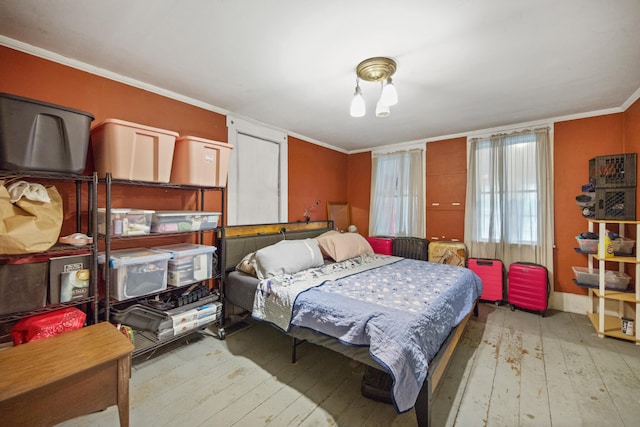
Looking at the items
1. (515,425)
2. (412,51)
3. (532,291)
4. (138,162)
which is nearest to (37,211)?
(138,162)

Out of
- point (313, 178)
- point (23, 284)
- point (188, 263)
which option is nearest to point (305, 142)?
point (313, 178)

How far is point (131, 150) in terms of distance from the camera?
2.00 metres

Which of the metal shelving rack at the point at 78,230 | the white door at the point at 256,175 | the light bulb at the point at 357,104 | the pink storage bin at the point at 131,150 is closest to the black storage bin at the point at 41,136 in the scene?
the metal shelving rack at the point at 78,230

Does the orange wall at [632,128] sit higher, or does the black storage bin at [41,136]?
the orange wall at [632,128]

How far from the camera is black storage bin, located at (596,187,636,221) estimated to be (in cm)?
262

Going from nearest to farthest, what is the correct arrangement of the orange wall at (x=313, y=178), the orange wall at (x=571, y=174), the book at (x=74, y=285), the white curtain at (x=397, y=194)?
the book at (x=74, y=285) → the orange wall at (x=571, y=174) → the orange wall at (x=313, y=178) → the white curtain at (x=397, y=194)

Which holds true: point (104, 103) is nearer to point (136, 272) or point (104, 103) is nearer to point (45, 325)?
point (136, 272)

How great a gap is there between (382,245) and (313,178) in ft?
5.16

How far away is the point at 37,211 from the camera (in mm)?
1570

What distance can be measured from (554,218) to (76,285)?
4.87m

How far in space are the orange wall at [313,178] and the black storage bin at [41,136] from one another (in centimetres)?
252

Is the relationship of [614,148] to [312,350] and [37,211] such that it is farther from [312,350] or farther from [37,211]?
[37,211]

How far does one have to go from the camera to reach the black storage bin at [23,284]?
4.98 feet

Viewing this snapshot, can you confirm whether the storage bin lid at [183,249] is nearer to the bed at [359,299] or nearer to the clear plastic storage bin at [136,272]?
Answer: the clear plastic storage bin at [136,272]
